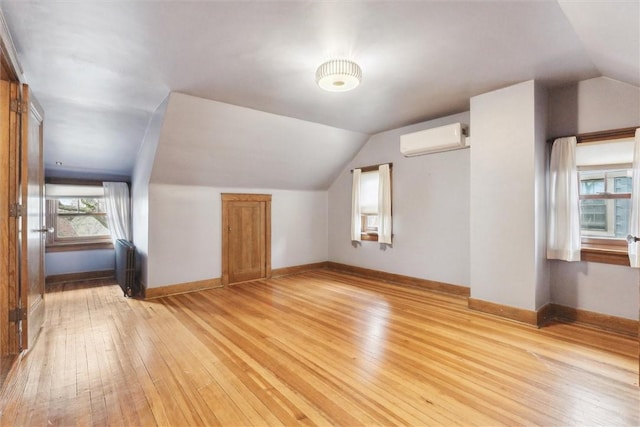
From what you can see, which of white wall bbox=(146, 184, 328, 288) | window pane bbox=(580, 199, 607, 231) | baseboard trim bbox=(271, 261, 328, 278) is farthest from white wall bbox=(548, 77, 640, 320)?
white wall bbox=(146, 184, 328, 288)

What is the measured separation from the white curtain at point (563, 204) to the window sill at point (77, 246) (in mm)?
7098

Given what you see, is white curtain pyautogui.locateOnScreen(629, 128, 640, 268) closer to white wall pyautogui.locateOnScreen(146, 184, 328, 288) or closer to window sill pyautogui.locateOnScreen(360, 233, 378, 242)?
window sill pyautogui.locateOnScreen(360, 233, 378, 242)

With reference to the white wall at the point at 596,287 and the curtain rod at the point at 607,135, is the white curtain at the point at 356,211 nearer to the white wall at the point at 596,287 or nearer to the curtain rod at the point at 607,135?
the white wall at the point at 596,287

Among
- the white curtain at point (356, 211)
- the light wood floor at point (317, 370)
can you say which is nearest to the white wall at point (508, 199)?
the light wood floor at point (317, 370)

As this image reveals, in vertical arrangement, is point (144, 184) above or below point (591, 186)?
above

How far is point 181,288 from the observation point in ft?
15.1

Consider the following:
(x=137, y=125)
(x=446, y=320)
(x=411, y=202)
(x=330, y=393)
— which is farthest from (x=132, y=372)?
(x=411, y=202)

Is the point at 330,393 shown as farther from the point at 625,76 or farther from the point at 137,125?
the point at 137,125

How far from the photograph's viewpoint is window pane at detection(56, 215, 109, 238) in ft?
18.5

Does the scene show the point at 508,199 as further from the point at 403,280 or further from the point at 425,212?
the point at 403,280

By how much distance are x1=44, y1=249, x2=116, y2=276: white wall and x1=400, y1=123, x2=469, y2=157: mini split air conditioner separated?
18.8 ft

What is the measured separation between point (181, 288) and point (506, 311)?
4.34 meters

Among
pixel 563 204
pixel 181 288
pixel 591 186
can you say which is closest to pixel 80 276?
pixel 181 288

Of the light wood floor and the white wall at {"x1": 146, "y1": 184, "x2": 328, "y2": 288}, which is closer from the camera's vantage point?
the light wood floor
